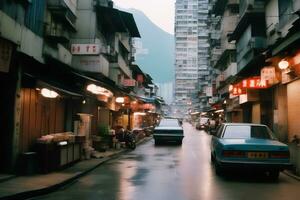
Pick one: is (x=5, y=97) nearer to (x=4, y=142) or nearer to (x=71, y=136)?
Answer: (x=4, y=142)

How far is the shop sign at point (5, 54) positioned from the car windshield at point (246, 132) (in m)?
7.09

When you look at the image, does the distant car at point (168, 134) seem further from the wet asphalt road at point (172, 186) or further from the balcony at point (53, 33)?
the wet asphalt road at point (172, 186)

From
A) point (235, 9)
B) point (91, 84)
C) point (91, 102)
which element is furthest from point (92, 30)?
point (235, 9)

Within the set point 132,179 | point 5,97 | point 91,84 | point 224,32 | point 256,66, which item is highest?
point 224,32

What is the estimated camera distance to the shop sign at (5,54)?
1034 cm

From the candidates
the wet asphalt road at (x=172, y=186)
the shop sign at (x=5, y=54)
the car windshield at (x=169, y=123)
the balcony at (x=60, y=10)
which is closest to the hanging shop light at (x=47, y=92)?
the shop sign at (x=5, y=54)

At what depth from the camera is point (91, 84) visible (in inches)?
744

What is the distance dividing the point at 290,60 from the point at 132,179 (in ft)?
27.7

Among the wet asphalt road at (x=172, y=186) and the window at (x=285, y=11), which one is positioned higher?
the window at (x=285, y=11)

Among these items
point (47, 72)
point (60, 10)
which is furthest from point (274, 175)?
point (60, 10)

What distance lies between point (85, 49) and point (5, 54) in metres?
10.2

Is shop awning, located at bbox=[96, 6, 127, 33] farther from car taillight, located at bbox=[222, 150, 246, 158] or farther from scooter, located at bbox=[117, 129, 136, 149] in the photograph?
car taillight, located at bbox=[222, 150, 246, 158]

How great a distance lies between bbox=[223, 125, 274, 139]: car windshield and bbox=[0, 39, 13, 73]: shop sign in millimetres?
7091

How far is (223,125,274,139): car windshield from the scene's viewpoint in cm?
1255
